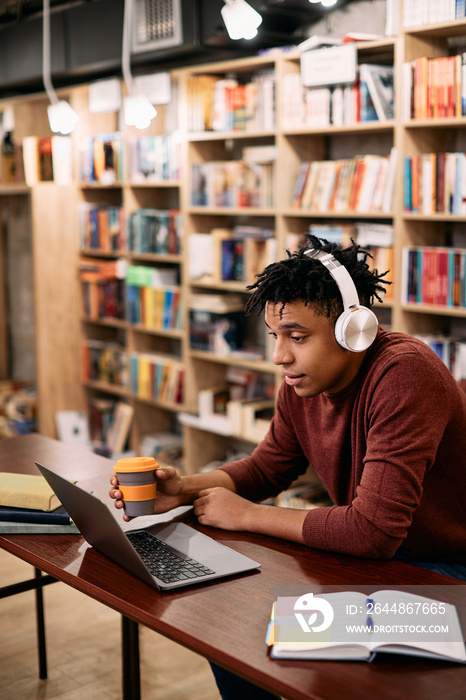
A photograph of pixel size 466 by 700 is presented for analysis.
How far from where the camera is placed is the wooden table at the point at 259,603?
1.17 meters

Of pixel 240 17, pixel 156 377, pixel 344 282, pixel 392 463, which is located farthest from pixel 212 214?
pixel 392 463

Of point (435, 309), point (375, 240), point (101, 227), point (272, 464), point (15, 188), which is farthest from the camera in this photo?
point (15, 188)

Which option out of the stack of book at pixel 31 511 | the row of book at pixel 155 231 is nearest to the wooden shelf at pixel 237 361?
the row of book at pixel 155 231

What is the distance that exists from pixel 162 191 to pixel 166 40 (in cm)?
107

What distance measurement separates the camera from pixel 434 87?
312 centimetres

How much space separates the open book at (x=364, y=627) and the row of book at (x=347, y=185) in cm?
226

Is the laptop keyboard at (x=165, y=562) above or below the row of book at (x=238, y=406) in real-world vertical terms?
above

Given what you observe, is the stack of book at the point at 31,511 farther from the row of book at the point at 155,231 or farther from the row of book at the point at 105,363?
the row of book at the point at 105,363

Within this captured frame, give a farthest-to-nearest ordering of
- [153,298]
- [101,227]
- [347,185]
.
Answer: [101,227], [153,298], [347,185]

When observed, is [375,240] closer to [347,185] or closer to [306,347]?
[347,185]

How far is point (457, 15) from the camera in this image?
3002 mm

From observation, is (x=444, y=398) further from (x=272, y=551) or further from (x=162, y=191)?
(x=162, y=191)

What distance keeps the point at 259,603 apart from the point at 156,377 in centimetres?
330

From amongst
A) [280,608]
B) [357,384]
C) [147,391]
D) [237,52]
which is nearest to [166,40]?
[237,52]
